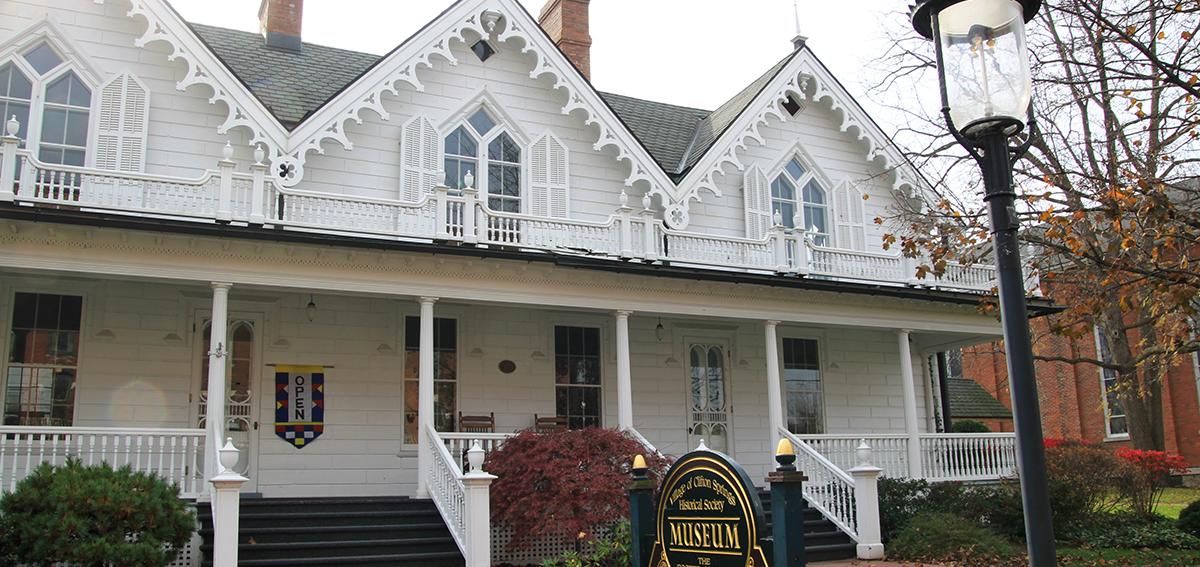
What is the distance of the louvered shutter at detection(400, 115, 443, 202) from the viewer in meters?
17.9

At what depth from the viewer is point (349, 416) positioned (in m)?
16.8

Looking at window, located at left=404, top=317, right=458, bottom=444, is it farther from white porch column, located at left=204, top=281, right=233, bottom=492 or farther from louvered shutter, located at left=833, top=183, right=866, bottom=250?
louvered shutter, located at left=833, top=183, right=866, bottom=250

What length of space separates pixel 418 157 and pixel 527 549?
286 inches

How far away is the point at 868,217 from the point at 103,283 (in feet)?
48.5

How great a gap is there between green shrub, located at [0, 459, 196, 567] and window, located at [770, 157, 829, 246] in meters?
13.8

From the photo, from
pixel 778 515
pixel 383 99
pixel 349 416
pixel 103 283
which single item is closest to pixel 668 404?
pixel 349 416

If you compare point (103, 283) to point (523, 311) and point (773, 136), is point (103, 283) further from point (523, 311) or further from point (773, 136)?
point (773, 136)

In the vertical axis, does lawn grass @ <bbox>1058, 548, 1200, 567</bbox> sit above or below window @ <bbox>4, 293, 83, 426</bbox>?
below

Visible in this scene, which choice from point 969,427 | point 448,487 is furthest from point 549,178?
point 969,427

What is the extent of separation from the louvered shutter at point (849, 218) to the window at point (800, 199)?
263 mm

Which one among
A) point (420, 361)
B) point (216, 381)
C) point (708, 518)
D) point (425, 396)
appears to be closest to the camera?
point (708, 518)

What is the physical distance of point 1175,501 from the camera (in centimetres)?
2441

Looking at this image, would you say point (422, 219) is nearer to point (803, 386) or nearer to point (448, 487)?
point (448, 487)

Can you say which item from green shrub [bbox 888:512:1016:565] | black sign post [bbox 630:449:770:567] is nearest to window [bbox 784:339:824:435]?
green shrub [bbox 888:512:1016:565]
